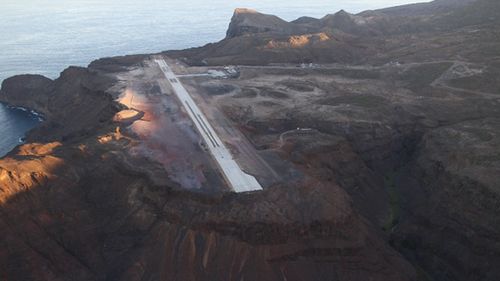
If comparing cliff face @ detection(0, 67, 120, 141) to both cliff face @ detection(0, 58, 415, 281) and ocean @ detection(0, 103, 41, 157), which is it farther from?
cliff face @ detection(0, 58, 415, 281)

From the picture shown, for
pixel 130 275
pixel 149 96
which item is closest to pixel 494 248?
pixel 130 275

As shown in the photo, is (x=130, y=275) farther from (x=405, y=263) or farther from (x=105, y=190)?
(x=405, y=263)

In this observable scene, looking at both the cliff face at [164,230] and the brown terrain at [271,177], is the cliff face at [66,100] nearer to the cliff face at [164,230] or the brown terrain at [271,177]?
the brown terrain at [271,177]

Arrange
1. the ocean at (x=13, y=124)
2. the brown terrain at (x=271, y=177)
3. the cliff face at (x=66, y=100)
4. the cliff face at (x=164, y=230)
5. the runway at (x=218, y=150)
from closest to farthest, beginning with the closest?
the cliff face at (x=164, y=230) < the brown terrain at (x=271, y=177) < the runway at (x=218, y=150) < the cliff face at (x=66, y=100) < the ocean at (x=13, y=124)

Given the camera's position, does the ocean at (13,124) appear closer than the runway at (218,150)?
No

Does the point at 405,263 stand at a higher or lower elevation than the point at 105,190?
lower

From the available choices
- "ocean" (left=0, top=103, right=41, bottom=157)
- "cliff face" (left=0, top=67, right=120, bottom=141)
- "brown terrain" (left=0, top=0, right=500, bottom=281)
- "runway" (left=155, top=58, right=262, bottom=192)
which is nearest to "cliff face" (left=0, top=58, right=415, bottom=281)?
"brown terrain" (left=0, top=0, right=500, bottom=281)

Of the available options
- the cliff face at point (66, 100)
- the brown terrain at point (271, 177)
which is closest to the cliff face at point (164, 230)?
the brown terrain at point (271, 177)

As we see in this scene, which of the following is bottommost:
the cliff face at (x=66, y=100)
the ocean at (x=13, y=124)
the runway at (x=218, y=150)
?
the ocean at (x=13, y=124)
